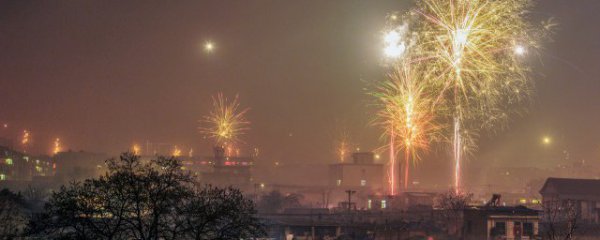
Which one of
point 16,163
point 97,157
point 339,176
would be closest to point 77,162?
point 97,157

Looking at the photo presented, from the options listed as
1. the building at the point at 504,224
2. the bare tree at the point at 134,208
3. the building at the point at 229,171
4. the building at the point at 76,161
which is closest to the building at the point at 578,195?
the building at the point at 504,224

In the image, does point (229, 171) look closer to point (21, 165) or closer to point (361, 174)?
point (361, 174)

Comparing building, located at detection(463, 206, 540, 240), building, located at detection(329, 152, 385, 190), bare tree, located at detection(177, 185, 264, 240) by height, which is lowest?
building, located at detection(463, 206, 540, 240)

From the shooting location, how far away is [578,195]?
82375 mm

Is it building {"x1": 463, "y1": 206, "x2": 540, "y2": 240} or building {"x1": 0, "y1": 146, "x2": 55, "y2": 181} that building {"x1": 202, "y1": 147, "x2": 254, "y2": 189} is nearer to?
building {"x1": 0, "y1": 146, "x2": 55, "y2": 181}

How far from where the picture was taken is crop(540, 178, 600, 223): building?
3135 inches

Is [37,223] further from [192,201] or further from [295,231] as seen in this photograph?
[295,231]

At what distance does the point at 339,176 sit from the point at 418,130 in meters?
76.0

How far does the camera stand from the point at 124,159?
31750 mm

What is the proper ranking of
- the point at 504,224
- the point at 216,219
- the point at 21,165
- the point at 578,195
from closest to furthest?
1. the point at 216,219
2. the point at 504,224
3. the point at 578,195
4. the point at 21,165

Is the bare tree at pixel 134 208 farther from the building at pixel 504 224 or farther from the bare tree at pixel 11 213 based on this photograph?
the building at pixel 504 224

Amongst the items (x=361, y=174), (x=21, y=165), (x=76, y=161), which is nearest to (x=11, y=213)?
(x=361, y=174)

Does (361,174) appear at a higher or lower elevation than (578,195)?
higher

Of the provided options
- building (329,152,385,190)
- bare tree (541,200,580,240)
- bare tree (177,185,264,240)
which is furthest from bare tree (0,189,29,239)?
building (329,152,385,190)
